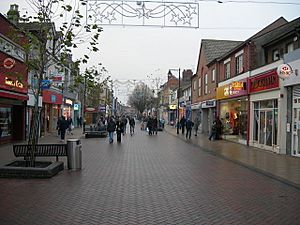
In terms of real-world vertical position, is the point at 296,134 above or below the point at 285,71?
below

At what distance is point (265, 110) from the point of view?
20.5 meters

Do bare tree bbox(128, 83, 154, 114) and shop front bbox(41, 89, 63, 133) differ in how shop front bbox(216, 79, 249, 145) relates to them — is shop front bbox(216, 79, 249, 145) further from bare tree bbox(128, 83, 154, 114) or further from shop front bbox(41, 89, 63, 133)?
bare tree bbox(128, 83, 154, 114)

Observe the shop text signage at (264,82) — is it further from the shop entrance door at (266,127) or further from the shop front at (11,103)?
the shop front at (11,103)

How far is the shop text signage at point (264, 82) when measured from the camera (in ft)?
61.8

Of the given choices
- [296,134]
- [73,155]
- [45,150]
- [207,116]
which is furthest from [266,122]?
[207,116]

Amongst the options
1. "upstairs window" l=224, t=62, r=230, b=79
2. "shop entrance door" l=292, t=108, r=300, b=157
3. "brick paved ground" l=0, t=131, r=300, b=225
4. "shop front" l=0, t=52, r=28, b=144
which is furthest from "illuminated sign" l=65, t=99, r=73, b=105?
"brick paved ground" l=0, t=131, r=300, b=225

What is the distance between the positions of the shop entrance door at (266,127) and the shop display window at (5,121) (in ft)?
45.7

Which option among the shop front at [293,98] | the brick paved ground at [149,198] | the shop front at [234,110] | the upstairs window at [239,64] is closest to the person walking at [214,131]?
the shop front at [234,110]

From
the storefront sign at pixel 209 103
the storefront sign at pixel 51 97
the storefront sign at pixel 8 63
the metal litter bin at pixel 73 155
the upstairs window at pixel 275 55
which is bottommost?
the metal litter bin at pixel 73 155

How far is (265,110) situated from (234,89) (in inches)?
183

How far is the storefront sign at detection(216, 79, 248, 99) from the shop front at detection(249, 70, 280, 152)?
1.03 meters

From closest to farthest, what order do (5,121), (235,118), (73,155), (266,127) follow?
(73,155) < (266,127) < (5,121) < (235,118)

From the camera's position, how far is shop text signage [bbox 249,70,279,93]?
1884 centimetres

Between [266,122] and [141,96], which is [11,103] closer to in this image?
[266,122]
